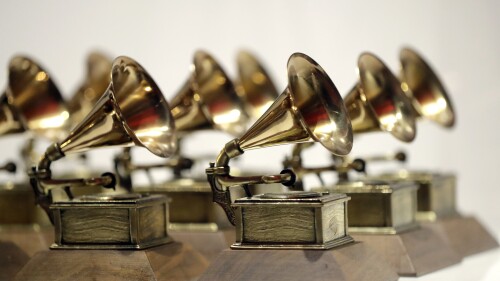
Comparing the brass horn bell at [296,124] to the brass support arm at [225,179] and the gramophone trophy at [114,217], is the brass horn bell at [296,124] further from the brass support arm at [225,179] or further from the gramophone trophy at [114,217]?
the gramophone trophy at [114,217]

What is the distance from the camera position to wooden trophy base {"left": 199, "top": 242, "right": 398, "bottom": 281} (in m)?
5.23

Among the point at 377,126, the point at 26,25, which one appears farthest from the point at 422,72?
the point at 26,25

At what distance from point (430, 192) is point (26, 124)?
2.18 metres

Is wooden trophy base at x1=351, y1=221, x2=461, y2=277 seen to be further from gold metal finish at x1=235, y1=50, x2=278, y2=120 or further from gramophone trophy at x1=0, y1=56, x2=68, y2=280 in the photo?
gramophone trophy at x1=0, y1=56, x2=68, y2=280

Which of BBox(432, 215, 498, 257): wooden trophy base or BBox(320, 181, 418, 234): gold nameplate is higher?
BBox(320, 181, 418, 234): gold nameplate

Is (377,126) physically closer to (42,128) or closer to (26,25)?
(42,128)

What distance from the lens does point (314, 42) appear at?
1007cm

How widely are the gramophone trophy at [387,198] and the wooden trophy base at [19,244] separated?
1.46 m

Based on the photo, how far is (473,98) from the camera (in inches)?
386

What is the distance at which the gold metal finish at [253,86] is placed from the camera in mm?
7676

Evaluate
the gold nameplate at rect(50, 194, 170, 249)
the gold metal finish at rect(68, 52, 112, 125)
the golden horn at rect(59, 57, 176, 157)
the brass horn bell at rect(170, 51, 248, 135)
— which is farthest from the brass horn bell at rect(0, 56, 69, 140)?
the gold nameplate at rect(50, 194, 170, 249)

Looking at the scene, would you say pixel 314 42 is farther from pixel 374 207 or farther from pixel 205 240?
pixel 374 207

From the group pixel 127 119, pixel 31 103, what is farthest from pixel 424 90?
pixel 31 103

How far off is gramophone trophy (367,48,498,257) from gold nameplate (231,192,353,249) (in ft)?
5.39
